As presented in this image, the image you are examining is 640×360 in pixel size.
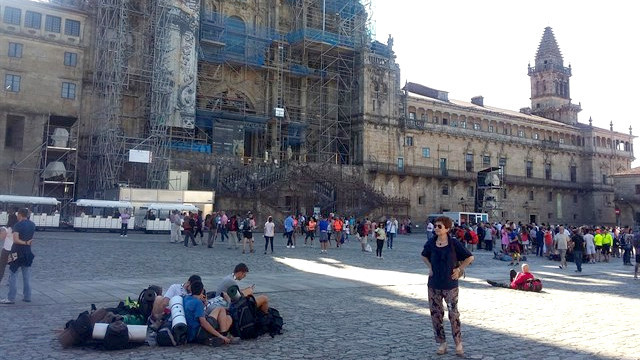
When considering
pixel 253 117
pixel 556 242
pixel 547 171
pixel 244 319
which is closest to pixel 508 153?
pixel 547 171

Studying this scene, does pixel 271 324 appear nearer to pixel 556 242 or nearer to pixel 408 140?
pixel 556 242

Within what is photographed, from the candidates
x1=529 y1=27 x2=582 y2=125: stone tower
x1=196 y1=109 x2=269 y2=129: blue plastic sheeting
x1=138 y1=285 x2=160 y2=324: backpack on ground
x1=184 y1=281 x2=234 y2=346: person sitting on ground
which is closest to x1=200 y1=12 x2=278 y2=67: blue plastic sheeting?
x1=196 y1=109 x2=269 y2=129: blue plastic sheeting

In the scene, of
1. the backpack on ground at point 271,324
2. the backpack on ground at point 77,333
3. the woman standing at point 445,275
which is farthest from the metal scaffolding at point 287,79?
the woman standing at point 445,275

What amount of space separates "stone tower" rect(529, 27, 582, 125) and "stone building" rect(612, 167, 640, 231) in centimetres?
1243

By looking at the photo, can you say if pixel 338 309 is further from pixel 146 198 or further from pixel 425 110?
pixel 425 110

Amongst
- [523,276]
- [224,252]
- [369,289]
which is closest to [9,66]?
[224,252]

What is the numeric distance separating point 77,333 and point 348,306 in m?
5.40

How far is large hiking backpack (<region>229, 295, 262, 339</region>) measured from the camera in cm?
750

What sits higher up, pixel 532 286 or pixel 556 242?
pixel 556 242

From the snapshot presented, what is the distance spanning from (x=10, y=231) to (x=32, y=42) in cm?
A: 3055

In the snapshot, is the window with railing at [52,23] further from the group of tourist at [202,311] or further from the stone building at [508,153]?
the group of tourist at [202,311]

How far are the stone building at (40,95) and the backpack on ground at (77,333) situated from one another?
30567 mm

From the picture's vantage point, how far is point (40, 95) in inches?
1400

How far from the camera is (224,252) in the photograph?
21.5m
